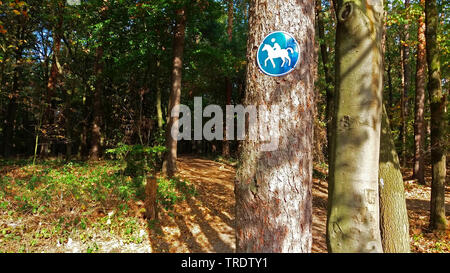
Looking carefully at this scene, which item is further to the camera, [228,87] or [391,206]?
[228,87]

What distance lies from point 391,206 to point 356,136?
10.1 ft

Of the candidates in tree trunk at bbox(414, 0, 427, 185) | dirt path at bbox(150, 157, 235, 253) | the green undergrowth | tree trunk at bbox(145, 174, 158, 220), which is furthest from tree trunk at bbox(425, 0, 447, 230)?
→ tree trunk at bbox(145, 174, 158, 220)

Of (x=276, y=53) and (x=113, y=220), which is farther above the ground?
(x=276, y=53)

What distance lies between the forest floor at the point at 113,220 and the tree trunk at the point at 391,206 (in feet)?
5.26

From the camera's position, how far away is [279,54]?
6.31 ft

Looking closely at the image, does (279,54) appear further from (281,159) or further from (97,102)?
(97,102)

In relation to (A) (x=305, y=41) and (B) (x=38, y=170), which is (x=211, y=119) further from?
(A) (x=305, y=41)

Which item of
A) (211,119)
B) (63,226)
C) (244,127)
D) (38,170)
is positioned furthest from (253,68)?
(211,119)

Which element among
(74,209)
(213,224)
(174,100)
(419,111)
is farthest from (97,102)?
(419,111)

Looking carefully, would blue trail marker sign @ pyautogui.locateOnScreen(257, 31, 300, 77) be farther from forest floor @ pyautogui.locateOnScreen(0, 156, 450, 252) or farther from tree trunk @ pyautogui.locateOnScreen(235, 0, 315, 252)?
forest floor @ pyautogui.locateOnScreen(0, 156, 450, 252)

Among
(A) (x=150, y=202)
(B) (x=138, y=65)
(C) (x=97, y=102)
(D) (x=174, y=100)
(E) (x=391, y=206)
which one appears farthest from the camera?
(C) (x=97, y=102)

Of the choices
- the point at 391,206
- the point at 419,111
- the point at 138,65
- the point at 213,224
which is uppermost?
the point at 138,65

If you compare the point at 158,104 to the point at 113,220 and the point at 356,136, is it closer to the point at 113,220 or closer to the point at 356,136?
the point at 113,220

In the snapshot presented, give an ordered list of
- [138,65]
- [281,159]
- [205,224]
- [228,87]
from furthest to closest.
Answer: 1. [228,87]
2. [138,65]
3. [205,224]
4. [281,159]
